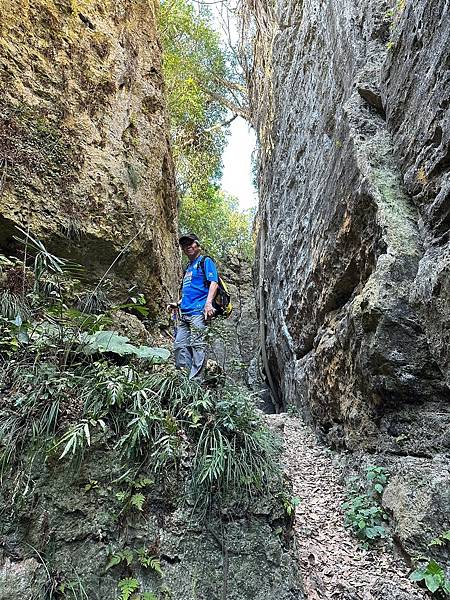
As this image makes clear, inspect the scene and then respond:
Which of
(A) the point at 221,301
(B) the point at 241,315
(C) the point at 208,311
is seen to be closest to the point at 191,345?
(C) the point at 208,311

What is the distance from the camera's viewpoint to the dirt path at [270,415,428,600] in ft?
9.94

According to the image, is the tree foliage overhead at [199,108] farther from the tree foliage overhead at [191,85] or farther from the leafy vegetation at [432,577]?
the leafy vegetation at [432,577]

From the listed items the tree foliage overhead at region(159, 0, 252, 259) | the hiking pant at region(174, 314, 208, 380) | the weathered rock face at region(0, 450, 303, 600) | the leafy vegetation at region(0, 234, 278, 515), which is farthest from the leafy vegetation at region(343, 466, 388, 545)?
the tree foliage overhead at region(159, 0, 252, 259)

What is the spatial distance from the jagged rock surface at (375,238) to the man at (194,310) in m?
1.66

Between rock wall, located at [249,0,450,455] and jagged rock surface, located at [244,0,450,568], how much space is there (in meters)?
0.02

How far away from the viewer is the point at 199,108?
39.9 feet

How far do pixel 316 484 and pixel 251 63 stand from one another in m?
8.61

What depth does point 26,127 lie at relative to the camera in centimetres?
466

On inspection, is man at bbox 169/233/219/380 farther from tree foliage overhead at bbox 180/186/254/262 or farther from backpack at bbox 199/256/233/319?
tree foliage overhead at bbox 180/186/254/262

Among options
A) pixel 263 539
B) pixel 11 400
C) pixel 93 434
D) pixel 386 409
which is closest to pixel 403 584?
pixel 263 539

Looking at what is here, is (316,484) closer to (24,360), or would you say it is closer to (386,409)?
(386,409)

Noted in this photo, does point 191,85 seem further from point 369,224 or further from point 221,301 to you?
point 221,301

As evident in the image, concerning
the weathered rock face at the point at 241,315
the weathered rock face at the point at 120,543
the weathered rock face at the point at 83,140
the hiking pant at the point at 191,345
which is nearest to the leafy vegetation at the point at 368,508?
the weathered rock face at the point at 120,543

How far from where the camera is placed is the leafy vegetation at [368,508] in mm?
3613
